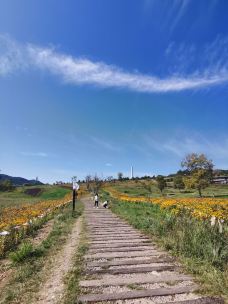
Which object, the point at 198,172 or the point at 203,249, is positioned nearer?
the point at 203,249

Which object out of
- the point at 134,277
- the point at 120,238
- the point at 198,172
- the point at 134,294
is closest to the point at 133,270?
the point at 134,277

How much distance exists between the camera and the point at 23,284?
615 cm

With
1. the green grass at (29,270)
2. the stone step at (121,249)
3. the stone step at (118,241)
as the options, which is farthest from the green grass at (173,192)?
the green grass at (29,270)

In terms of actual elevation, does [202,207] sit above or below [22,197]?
below

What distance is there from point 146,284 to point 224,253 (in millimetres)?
2372

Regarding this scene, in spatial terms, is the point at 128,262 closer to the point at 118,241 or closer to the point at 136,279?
the point at 136,279

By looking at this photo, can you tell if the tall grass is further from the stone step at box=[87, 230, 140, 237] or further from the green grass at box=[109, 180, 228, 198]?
the green grass at box=[109, 180, 228, 198]

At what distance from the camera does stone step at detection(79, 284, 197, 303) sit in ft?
17.3

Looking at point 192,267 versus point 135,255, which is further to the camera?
point 135,255

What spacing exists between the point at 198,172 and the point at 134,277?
5011 centimetres

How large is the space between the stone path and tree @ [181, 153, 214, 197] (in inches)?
1785

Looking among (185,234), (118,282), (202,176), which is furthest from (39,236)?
(202,176)

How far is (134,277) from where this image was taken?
6.46 meters

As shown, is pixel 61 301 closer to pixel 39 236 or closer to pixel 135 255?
pixel 135 255
